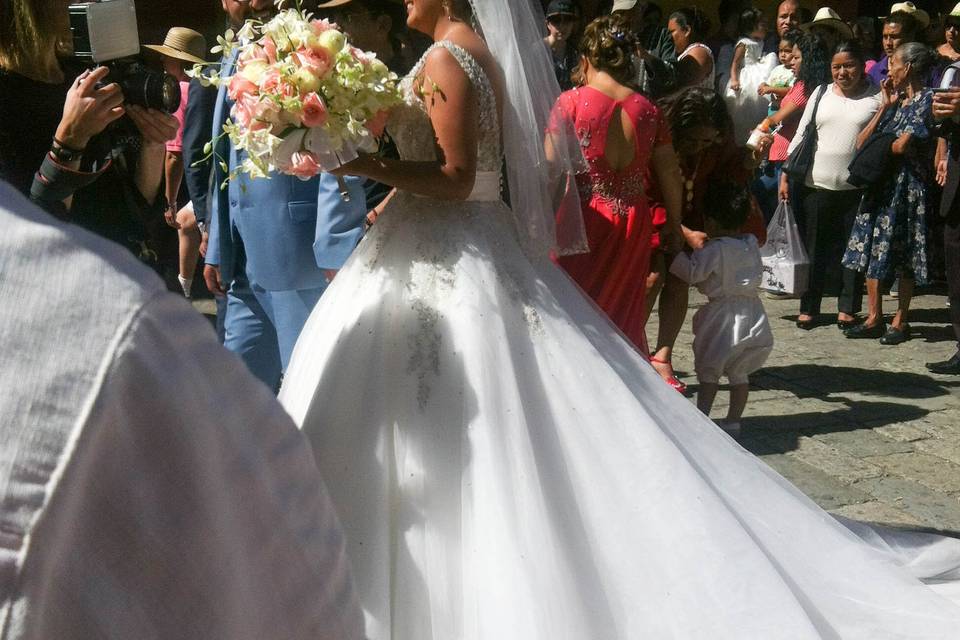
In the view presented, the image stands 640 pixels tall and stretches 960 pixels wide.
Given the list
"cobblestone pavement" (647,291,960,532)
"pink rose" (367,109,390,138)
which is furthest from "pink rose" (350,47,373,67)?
"cobblestone pavement" (647,291,960,532)

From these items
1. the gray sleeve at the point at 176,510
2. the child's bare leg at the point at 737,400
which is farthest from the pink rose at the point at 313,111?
the child's bare leg at the point at 737,400

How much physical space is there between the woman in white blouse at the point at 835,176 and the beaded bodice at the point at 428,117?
17.0ft

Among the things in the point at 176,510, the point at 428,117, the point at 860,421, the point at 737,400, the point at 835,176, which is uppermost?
the point at 176,510

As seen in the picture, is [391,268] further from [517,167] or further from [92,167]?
[92,167]

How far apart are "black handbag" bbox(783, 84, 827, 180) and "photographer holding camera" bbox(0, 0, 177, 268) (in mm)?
6124

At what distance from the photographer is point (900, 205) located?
7355mm

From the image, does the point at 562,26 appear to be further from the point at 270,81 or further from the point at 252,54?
the point at 270,81

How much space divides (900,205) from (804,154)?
843 mm

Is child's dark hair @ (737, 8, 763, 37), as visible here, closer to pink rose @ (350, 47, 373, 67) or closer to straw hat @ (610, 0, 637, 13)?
straw hat @ (610, 0, 637, 13)

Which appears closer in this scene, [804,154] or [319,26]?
[319,26]

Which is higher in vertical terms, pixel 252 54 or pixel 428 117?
pixel 252 54

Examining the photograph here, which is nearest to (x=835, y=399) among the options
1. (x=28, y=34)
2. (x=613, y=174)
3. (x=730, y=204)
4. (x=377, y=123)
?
(x=730, y=204)

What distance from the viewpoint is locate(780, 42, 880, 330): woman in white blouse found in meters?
7.71

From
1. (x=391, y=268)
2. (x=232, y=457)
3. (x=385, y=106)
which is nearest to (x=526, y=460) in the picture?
(x=391, y=268)
